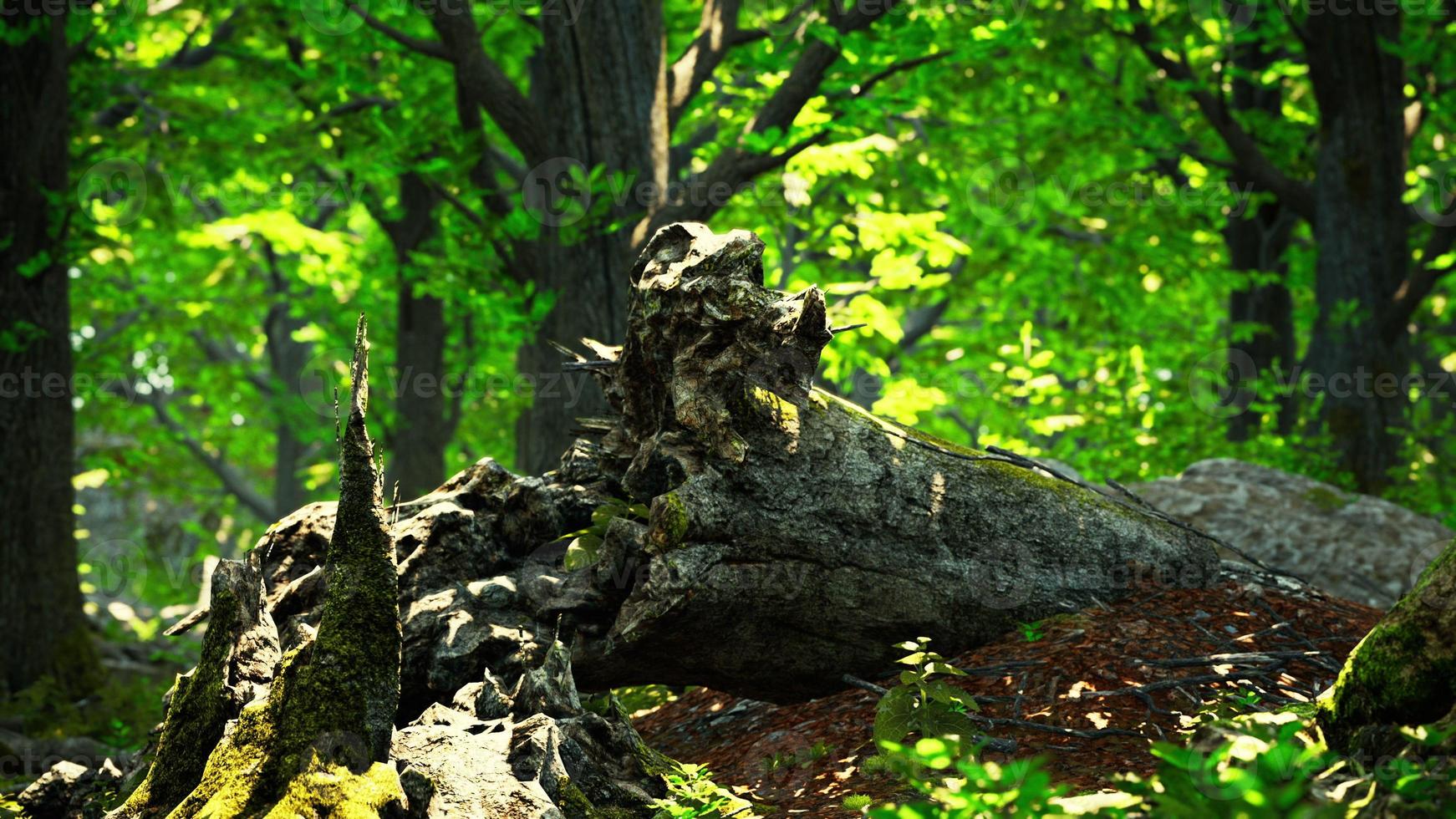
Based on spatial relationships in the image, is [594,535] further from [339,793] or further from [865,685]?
[339,793]

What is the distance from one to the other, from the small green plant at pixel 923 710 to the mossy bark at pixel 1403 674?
1.42 m

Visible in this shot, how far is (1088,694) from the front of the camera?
5121 mm

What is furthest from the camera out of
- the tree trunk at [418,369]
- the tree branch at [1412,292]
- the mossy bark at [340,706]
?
the tree trunk at [418,369]

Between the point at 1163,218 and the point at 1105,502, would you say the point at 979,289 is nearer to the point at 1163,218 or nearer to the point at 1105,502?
the point at 1163,218

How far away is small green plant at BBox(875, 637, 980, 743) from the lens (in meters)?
4.73

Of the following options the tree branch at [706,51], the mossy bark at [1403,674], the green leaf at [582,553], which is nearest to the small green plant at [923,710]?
the mossy bark at [1403,674]

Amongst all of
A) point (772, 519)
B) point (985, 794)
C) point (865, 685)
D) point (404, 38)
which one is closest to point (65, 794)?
point (772, 519)

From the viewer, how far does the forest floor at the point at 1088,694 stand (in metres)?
4.71

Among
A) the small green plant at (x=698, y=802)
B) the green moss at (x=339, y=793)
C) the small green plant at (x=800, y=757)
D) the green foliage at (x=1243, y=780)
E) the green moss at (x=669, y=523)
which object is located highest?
the green moss at (x=669, y=523)

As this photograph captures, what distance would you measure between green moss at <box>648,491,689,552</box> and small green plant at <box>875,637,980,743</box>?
1119 mm

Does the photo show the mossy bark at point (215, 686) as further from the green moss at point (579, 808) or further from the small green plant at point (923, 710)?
the small green plant at point (923, 710)

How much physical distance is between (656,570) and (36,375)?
8766 mm

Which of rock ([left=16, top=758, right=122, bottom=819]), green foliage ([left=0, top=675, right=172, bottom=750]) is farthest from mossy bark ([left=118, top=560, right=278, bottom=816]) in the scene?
green foliage ([left=0, top=675, right=172, bottom=750])

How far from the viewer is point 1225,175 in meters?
14.4
